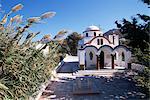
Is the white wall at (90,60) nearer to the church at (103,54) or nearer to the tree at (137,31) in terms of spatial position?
the church at (103,54)

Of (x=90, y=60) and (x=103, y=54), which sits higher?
(x=103, y=54)

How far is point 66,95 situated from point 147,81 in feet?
14.7

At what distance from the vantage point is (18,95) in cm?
548

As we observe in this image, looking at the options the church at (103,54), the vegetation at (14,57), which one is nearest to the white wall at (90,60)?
the church at (103,54)

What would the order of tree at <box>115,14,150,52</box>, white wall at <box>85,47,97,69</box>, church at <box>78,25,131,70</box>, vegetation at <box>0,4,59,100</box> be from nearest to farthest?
vegetation at <box>0,4,59,100</box>, tree at <box>115,14,150,52</box>, church at <box>78,25,131,70</box>, white wall at <box>85,47,97,69</box>

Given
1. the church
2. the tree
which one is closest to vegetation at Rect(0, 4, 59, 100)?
the tree

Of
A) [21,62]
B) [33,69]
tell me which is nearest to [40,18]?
[21,62]

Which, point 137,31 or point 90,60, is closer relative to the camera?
point 137,31

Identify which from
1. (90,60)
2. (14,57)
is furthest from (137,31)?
(90,60)

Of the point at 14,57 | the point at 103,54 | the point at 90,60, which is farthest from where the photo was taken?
the point at 103,54

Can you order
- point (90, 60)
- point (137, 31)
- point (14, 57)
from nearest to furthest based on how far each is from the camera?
1. point (14, 57)
2. point (137, 31)
3. point (90, 60)

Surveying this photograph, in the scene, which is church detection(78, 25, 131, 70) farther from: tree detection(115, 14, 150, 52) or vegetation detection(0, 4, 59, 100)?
vegetation detection(0, 4, 59, 100)

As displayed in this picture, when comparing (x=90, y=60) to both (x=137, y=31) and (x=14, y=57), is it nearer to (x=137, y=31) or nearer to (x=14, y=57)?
(x=137, y=31)

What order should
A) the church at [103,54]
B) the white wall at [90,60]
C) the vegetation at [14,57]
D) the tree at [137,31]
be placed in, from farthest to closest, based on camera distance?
1. the white wall at [90,60]
2. the church at [103,54]
3. the tree at [137,31]
4. the vegetation at [14,57]
